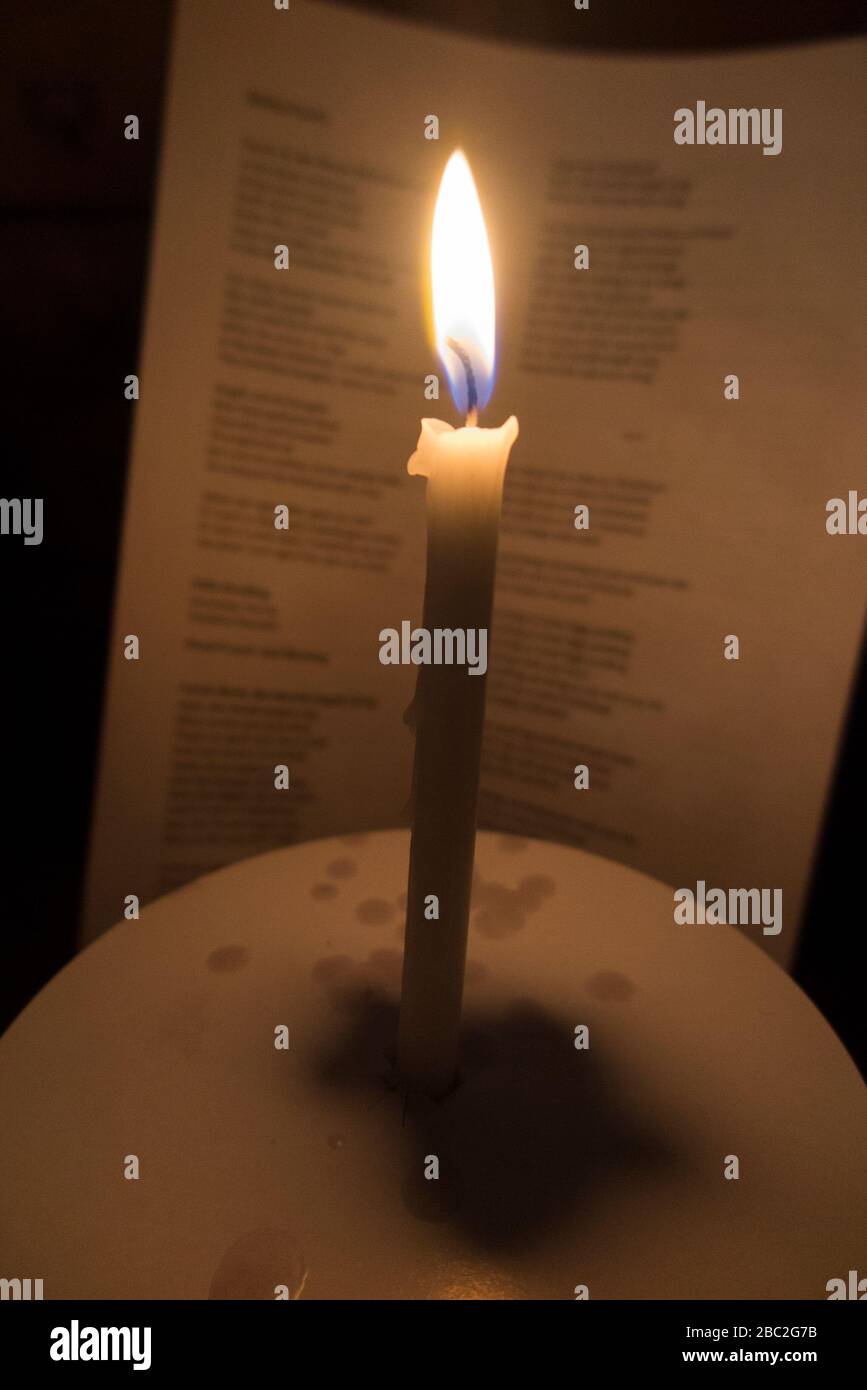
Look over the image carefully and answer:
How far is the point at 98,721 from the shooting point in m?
0.71

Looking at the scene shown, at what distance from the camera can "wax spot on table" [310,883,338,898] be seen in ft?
1.36

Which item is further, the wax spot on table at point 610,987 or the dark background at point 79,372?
the dark background at point 79,372

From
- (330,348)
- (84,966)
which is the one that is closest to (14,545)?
(330,348)

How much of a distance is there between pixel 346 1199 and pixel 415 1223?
23 mm

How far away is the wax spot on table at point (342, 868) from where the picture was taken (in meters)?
0.43

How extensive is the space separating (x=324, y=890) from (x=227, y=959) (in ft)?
0.19

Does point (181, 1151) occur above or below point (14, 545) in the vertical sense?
below

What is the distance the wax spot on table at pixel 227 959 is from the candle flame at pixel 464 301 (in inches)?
9.0

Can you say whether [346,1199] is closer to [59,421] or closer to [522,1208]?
[522,1208]
